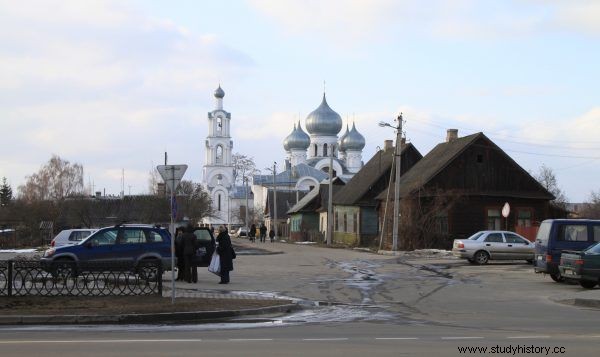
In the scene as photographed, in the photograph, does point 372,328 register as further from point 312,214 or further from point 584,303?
point 312,214

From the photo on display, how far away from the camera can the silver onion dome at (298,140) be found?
454 feet

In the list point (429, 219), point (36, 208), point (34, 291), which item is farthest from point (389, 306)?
point (36, 208)

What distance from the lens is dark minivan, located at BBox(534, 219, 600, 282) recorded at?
2467 centimetres

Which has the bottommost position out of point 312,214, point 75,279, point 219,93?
point 75,279

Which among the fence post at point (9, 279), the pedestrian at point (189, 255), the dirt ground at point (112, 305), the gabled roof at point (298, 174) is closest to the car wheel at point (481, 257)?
the pedestrian at point (189, 255)

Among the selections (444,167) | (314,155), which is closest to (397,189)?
(444,167)

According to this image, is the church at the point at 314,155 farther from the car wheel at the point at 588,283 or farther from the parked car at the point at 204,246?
the car wheel at the point at 588,283

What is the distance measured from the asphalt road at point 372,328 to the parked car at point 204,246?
0.74m

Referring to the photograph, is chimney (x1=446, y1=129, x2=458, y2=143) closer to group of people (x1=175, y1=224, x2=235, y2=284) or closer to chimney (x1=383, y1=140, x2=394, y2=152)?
chimney (x1=383, y1=140, x2=394, y2=152)

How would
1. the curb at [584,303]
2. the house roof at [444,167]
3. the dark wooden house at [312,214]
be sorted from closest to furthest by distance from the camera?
the curb at [584,303], the house roof at [444,167], the dark wooden house at [312,214]

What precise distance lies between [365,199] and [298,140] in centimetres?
7472

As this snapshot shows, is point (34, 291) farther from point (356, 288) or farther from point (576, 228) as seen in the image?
point (576, 228)

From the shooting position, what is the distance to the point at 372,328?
45.0ft

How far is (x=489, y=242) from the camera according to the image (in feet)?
113
